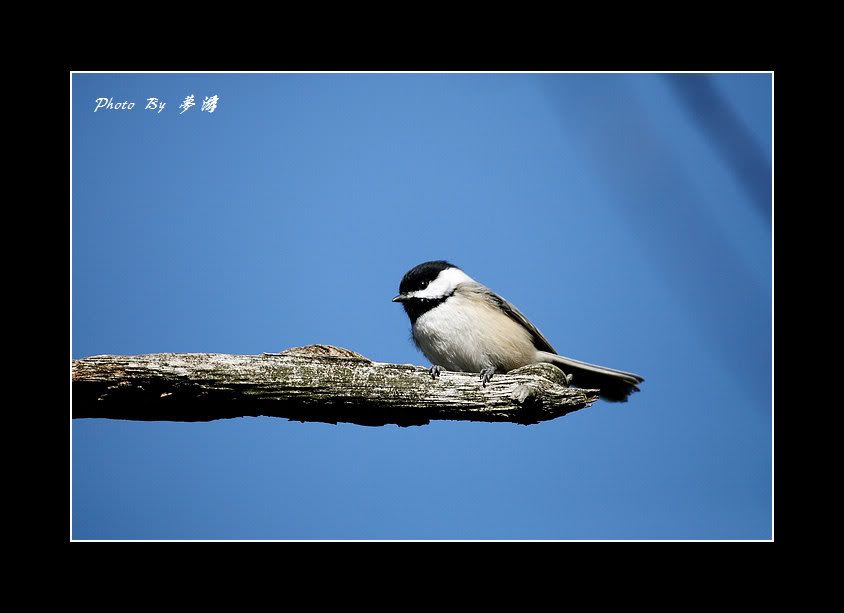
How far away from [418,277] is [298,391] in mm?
1471

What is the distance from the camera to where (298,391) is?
3.36m

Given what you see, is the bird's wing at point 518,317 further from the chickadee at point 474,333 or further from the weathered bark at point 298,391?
the weathered bark at point 298,391

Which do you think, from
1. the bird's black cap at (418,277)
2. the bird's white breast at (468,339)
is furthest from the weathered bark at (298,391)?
the bird's black cap at (418,277)

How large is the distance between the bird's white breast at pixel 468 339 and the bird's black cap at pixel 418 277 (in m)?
0.20

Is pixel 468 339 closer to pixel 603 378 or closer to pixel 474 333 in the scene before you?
pixel 474 333

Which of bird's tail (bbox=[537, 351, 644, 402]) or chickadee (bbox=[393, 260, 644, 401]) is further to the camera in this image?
chickadee (bbox=[393, 260, 644, 401])

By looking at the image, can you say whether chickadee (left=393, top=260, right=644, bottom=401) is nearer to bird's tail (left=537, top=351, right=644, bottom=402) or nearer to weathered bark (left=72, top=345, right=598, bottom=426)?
bird's tail (left=537, top=351, right=644, bottom=402)

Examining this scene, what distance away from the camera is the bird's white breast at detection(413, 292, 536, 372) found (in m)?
4.30

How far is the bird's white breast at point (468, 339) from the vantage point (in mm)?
4297

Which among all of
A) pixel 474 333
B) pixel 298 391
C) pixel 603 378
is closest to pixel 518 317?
pixel 474 333

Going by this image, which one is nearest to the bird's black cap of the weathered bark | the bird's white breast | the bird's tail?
the bird's white breast

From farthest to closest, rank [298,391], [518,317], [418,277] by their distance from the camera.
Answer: [518,317] < [418,277] < [298,391]
